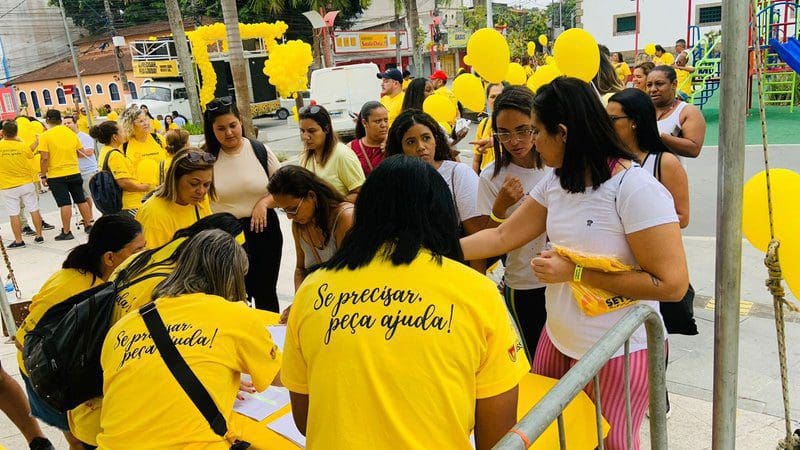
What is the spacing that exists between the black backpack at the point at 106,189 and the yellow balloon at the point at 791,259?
5379 millimetres

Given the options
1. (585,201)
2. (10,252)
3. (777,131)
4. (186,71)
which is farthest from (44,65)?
(585,201)

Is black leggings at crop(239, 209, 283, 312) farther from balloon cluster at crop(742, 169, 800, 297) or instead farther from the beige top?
balloon cluster at crop(742, 169, 800, 297)

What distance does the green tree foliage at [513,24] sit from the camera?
2758 centimetres

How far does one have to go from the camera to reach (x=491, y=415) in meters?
1.40

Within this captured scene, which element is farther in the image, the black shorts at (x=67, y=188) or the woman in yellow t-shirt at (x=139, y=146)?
the black shorts at (x=67, y=188)

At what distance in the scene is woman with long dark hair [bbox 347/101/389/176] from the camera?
418 cm

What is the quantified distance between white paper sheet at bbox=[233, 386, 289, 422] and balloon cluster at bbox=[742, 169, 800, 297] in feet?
6.03

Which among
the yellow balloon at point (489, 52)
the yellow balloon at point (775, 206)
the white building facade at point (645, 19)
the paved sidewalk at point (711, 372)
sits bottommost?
the paved sidewalk at point (711, 372)

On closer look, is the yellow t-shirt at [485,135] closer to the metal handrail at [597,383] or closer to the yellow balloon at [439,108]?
the yellow balloon at [439,108]

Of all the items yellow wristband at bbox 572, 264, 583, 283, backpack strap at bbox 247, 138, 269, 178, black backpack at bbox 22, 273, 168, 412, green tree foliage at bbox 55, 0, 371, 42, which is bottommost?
black backpack at bbox 22, 273, 168, 412

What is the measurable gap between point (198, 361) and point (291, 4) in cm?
2951

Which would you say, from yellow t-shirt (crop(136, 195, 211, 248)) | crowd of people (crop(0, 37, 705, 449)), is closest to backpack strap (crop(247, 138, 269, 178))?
crowd of people (crop(0, 37, 705, 449))

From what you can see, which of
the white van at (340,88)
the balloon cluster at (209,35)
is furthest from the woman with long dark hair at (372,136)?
the balloon cluster at (209,35)

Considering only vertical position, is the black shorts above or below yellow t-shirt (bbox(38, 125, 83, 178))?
below
